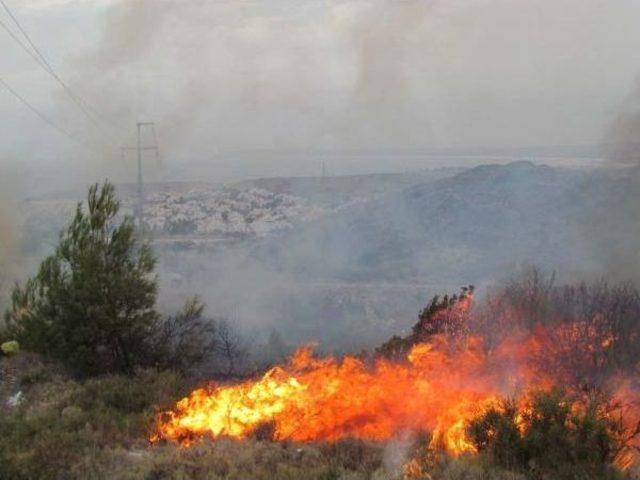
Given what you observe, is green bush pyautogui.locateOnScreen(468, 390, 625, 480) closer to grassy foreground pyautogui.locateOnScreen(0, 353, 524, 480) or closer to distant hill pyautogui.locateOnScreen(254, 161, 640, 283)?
grassy foreground pyautogui.locateOnScreen(0, 353, 524, 480)

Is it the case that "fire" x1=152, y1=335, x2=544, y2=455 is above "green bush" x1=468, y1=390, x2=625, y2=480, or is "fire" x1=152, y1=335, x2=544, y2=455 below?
below

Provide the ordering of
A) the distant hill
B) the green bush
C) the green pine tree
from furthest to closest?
the distant hill
the green pine tree
the green bush

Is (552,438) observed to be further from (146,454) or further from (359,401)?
(146,454)

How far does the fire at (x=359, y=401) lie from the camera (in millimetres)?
11953

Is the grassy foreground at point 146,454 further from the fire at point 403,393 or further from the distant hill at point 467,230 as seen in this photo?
the distant hill at point 467,230

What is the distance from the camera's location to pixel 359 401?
43.5 feet

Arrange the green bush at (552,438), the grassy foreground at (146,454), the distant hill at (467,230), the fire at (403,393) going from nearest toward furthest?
the green bush at (552,438)
the grassy foreground at (146,454)
the fire at (403,393)
the distant hill at (467,230)

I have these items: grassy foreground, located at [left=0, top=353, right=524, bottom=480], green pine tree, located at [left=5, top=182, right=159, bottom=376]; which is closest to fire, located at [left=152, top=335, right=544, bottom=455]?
grassy foreground, located at [left=0, top=353, right=524, bottom=480]

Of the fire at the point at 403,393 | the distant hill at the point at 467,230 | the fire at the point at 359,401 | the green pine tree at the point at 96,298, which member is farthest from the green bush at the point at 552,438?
the distant hill at the point at 467,230

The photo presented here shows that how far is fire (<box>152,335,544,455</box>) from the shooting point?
1195cm

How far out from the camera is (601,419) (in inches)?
382

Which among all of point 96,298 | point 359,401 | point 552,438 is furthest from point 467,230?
point 552,438

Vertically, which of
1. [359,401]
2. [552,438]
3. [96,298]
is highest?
[96,298]

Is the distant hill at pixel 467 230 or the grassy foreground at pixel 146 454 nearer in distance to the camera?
the grassy foreground at pixel 146 454
